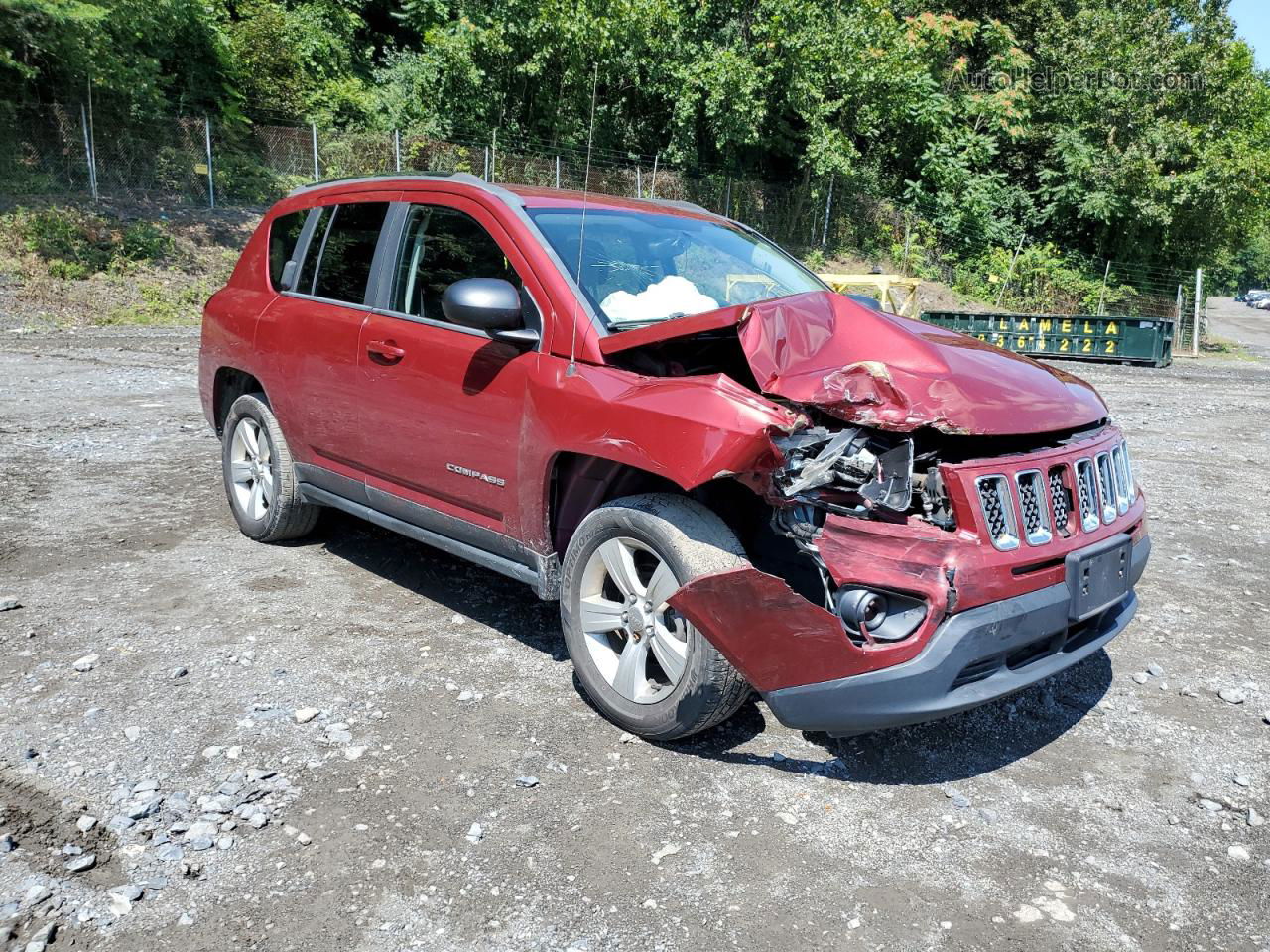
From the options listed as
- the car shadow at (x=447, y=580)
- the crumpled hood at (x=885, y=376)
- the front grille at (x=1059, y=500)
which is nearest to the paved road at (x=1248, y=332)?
the car shadow at (x=447, y=580)

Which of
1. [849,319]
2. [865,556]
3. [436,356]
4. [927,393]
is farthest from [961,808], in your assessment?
[436,356]

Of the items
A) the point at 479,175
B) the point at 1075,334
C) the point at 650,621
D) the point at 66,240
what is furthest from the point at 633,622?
the point at 66,240

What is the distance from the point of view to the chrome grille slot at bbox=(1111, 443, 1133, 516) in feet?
11.8

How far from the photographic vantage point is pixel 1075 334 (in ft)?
66.4

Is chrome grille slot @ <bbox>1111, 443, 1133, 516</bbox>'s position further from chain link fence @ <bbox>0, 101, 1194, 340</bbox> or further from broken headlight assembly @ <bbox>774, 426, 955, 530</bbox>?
chain link fence @ <bbox>0, 101, 1194, 340</bbox>

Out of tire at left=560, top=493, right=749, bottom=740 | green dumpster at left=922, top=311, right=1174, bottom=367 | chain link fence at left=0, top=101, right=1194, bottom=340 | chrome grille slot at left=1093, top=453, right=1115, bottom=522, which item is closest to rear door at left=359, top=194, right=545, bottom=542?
tire at left=560, top=493, right=749, bottom=740

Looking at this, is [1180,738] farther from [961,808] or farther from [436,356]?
[436,356]

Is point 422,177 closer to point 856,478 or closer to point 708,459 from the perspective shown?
point 708,459

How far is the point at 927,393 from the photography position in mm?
3094

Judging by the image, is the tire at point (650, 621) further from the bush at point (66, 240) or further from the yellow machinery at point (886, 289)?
the bush at point (66, 240)

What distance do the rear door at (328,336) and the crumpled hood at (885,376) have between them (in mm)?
2234

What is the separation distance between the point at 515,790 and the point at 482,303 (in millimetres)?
1730

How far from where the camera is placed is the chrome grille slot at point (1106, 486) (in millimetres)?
3451

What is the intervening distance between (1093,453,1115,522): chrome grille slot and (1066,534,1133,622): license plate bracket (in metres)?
0.09
